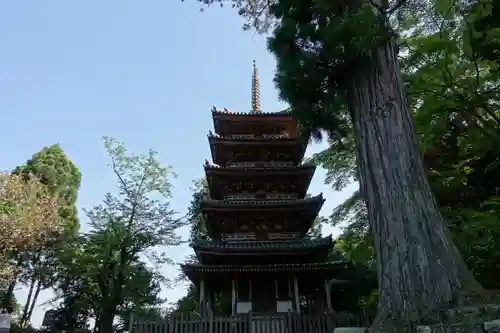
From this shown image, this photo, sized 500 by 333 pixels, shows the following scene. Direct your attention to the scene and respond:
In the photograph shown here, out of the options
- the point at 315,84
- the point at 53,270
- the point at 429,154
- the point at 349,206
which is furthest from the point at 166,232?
the point at 315,84

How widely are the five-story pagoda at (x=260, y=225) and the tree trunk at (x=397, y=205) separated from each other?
5444 millimetres

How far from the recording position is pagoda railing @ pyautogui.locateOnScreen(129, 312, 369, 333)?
8913 mm

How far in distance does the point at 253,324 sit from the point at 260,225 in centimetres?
402

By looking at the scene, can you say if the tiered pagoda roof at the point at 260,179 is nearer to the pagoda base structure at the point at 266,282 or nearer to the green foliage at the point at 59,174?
the pagoda base structure at the point at 266,282

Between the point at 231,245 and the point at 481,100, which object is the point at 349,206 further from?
the point at 481,100

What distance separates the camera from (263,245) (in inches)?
467

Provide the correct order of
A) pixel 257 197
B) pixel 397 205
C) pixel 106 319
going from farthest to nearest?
pixel 106 319 → pixel 257 197 → pixel 397 205

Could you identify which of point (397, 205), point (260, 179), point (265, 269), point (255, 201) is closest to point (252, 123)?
point (260, 179)

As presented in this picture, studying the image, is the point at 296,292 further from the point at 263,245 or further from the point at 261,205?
the point at 261,205

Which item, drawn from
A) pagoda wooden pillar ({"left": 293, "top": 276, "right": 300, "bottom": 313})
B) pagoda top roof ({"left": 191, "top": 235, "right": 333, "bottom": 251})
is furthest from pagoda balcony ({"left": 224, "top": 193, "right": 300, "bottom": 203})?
pagoda wooden pillar ({"left": 293, "top": 276, "right": 300, "bottom": 313})

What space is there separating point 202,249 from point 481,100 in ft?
26.6

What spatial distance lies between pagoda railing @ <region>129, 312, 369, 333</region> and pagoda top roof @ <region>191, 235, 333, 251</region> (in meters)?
2.35

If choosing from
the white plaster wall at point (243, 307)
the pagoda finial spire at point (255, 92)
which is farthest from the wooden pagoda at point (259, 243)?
the pagoda finial spire at point (255, 92)

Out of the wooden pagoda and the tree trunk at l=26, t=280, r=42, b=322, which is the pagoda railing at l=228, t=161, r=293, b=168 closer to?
the wooden pagoda
